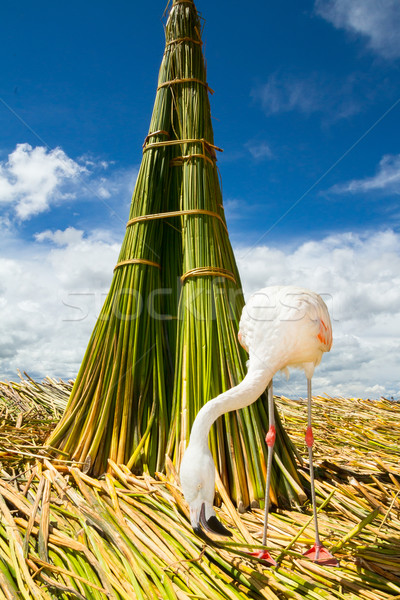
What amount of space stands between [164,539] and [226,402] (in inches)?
25.6

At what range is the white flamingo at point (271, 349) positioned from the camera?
1.81 m

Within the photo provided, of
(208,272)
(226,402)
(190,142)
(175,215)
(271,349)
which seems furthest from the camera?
(190,142)

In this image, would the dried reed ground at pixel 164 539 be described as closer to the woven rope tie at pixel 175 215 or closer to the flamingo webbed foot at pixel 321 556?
the flamingo webbed foot at pixel 321 556

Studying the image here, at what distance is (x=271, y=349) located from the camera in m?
2.06

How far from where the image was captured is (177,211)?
120 inches

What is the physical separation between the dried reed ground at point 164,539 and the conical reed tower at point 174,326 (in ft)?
0.60

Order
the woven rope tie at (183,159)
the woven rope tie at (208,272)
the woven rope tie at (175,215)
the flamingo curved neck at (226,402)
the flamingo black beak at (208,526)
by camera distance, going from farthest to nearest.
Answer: the woven rope tie at (183,159), the woven rope tie at (175,215), the woven rope tie at (208,272), the flamingo curved neck at (226,402), the flamingo black beak at (208,526)

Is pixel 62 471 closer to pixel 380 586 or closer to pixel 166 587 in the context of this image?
pixel 166 587

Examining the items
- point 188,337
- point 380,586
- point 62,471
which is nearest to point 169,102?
point 188,337

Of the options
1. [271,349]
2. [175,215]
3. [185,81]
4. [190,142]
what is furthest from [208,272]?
[185,81]

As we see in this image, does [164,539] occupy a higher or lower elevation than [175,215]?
lower

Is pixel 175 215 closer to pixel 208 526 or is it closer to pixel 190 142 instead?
pixel 190 142

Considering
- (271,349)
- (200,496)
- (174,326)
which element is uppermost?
(174,326)

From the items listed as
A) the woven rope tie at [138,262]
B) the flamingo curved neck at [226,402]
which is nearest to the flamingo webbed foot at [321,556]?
the flamingo curved neck at [226,402]
